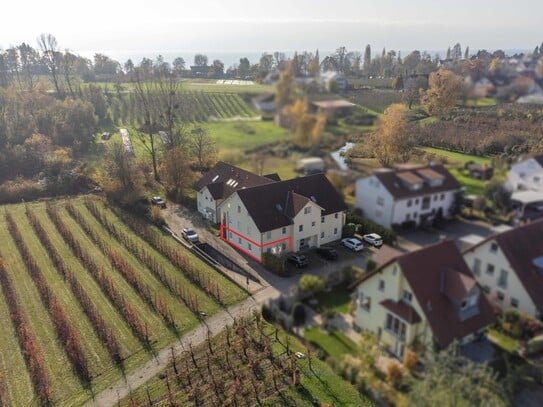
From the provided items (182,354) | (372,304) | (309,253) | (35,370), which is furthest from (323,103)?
(35,370)

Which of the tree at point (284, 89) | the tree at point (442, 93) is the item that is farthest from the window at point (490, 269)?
the tree at point (284, 89)

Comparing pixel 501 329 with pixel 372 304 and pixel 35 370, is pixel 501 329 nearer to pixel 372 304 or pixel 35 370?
pixel 372 304

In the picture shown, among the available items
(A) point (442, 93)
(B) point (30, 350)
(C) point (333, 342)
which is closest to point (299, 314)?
(C) point (333, 342)

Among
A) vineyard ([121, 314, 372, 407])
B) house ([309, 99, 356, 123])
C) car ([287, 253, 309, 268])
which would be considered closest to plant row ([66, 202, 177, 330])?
vineyard ([121, 314, 372, 407])

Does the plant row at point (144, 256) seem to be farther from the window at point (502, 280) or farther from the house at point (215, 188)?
the window at point (502, 280)

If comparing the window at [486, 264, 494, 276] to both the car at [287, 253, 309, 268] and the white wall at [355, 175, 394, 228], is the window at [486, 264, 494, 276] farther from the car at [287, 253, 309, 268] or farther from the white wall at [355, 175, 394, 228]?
the car at [287, 253, 309, 268]

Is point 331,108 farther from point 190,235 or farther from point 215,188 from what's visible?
point 215,188
